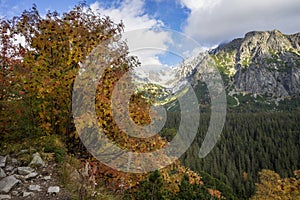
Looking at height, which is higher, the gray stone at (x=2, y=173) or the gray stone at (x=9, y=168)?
the gray stone at (x=9, y=168)

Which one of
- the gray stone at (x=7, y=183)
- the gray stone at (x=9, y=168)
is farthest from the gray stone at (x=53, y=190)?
the gray stone at (x=9, y=168)

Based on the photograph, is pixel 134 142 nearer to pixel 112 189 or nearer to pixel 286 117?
pixel 112 189

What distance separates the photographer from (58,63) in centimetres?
1002

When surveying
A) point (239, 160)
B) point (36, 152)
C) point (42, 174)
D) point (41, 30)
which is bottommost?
point (239, 160)

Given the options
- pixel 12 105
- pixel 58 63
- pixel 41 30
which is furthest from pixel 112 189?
pixel 41 30

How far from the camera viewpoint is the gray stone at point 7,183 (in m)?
6.65

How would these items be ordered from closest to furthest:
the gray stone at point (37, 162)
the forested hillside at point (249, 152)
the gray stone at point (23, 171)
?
the gray stone at point (23, 171), the gray stone at point (37, 162), the forested hillside at point (249, 152)

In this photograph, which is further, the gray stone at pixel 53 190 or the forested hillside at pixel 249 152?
the forested hillside at pixel 249 152

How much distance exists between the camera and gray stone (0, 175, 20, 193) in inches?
262

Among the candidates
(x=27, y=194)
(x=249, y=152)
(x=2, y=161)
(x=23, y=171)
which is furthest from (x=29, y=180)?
(x=249, y=152)

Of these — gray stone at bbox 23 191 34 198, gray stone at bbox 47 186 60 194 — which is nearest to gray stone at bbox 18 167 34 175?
gray stone at bbox 23 191 34 198

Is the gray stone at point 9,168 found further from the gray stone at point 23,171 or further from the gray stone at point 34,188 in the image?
the gray stone at point 34,188

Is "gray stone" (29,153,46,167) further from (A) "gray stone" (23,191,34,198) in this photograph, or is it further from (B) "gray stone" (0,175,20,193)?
(A) "gray stone" (23,191,34,198)

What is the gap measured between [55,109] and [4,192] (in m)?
4.12
